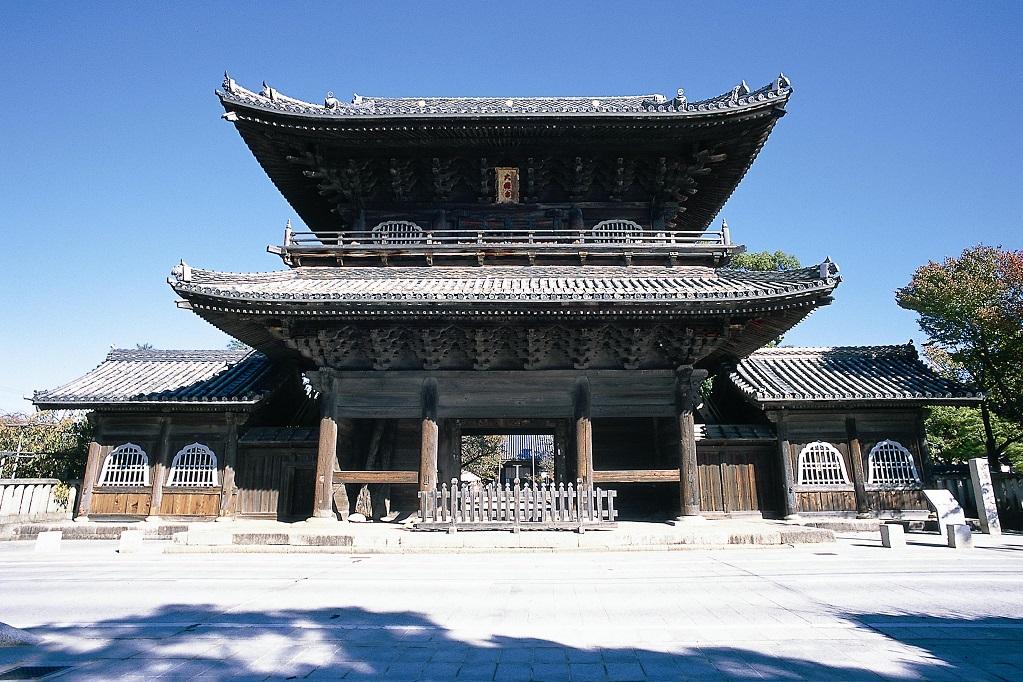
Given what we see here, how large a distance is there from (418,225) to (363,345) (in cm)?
477

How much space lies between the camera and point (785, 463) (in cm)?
1656

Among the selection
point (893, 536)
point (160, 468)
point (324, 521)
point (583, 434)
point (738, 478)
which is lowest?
point (893, 536)

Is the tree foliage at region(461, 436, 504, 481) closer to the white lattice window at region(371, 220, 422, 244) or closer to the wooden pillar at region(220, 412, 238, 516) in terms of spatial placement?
the wooden pillar at region(220, 412, 238, 516)

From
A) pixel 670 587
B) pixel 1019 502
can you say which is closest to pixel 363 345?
pixel 670 587

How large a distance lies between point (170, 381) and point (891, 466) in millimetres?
21986

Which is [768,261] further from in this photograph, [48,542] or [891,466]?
[48,542]

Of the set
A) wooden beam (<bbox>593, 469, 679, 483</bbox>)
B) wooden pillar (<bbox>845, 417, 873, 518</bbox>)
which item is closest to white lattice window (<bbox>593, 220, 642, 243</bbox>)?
wooden beam (<bbox>593, 469, 679, 483</bbox>)

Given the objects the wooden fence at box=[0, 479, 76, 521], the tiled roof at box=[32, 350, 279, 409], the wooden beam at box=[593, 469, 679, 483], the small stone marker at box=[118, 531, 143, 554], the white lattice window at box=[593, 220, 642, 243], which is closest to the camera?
the small stone marker at box=[118, 531, 143, 554]

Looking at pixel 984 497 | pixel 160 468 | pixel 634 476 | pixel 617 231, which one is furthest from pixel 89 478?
pixel 984 497

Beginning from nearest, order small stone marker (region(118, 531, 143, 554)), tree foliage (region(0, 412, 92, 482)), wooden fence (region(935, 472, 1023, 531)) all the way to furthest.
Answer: small stone marker (region(118, 531, 143, 554)) → wooden fence (region(935, 472, 1023, 531)) → tree foliage (region(0, 412, 92, 482))

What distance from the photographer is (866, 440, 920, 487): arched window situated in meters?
16.7

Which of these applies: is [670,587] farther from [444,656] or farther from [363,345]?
[363,345]

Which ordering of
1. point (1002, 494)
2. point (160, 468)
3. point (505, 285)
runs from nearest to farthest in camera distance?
point (505, 285) < point (160, 468) < point (1002, 494)

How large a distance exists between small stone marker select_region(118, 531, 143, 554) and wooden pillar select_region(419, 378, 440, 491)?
21.1 ft
